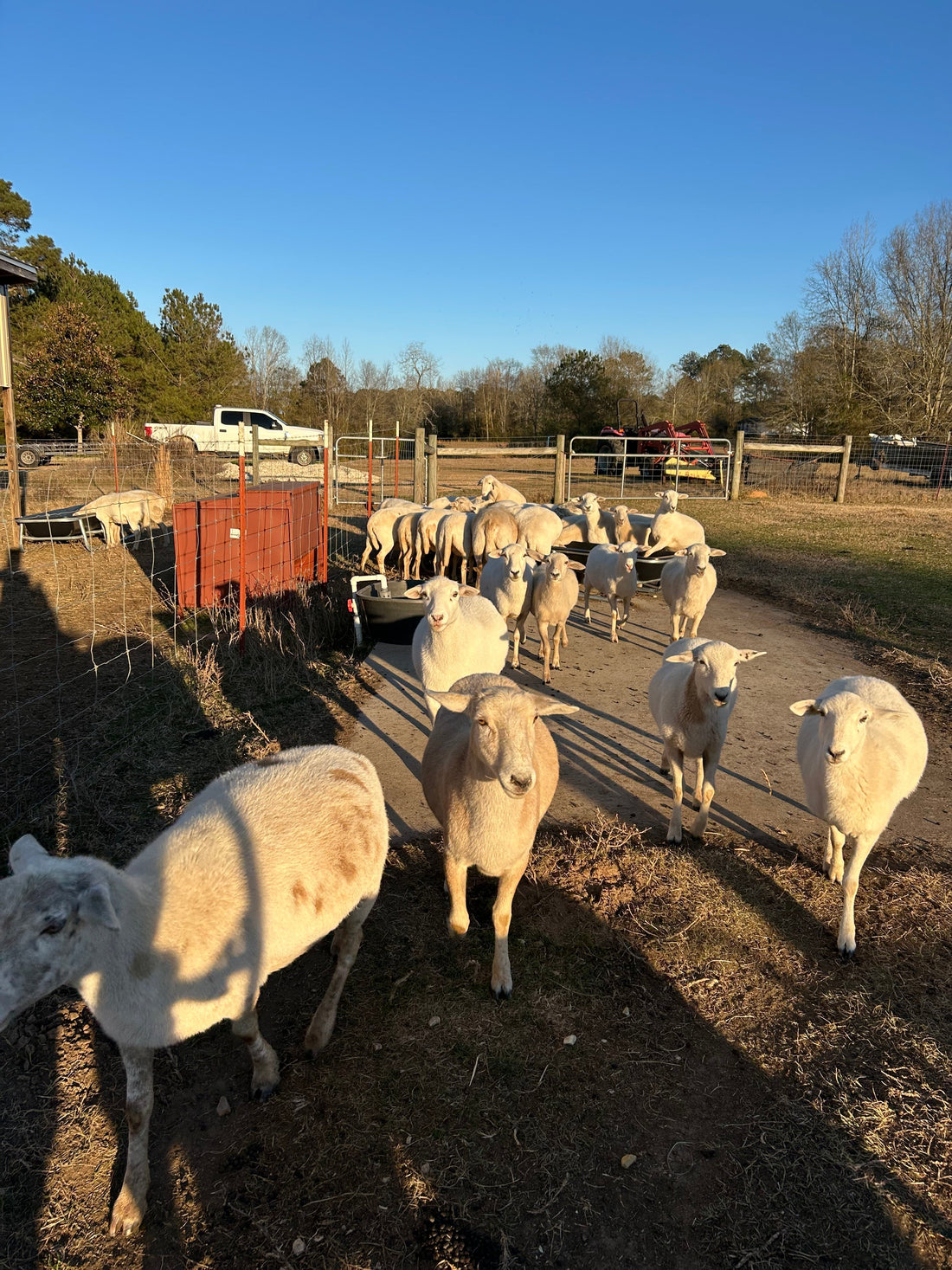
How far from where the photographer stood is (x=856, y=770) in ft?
13.4

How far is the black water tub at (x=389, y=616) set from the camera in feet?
27.5

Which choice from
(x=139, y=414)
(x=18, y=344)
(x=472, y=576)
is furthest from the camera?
(x=139, y=414)

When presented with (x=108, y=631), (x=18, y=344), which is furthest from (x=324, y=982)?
(x=18, y=344)

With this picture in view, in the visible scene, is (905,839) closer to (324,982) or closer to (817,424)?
(324,982)

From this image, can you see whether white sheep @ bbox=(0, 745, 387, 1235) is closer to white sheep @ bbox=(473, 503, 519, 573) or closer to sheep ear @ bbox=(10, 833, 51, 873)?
sheep ear @ bbox=(10, 833, 51, 873)

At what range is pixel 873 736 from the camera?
4.22 metres

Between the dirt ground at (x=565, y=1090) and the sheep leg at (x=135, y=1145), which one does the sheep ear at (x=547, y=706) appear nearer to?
Result: the dirt ground at (x=565, y=1090)

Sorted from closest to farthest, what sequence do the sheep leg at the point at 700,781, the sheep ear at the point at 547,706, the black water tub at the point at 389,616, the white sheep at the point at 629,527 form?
the sheep ear at the point at 547,706
the sheep leg at the point at 700,781
the black water tub at the point at 389,616
the white sheep at the point at 629,527

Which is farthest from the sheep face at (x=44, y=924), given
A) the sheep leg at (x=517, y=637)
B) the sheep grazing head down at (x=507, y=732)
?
the sheep leg at (x=517, y=637)

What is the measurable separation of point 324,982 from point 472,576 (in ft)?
30.6

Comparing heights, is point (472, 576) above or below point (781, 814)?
above

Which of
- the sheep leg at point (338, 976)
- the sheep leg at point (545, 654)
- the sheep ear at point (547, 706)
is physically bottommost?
the sheep leg at point (338, 976)

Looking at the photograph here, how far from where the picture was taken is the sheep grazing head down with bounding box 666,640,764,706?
4.73 m

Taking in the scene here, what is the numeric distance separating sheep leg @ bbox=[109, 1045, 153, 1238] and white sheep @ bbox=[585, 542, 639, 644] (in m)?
7.67
